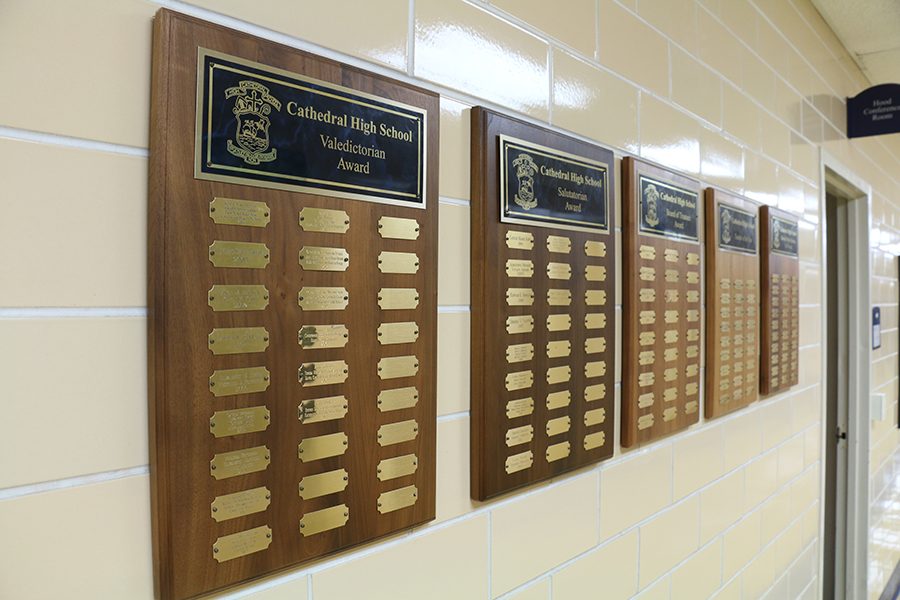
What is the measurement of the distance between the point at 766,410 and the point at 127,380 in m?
1.66

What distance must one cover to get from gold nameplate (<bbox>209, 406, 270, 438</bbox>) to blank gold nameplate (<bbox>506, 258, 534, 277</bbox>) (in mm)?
375

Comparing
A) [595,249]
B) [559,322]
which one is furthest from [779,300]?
[559,322]

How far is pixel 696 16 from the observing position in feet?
4.22

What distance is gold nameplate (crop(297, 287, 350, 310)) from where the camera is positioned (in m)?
0.55

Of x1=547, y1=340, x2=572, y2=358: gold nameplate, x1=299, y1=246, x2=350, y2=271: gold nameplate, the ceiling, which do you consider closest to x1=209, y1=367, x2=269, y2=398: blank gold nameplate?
x1=299, y1=246, x2=350, y2=271: gold nameplate

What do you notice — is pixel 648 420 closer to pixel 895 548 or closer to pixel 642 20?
pixel 642 20

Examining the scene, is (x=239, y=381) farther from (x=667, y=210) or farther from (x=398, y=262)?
(x=667, y=210)

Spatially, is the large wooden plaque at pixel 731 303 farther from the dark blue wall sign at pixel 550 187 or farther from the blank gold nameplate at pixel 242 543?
the blank gold nameplate at pixel 242 543

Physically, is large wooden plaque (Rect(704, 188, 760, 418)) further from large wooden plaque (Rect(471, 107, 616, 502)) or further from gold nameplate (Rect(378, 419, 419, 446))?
gold nameplate (Rect(378, 419, 419, 446))

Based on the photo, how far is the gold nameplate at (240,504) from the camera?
19.5 inches

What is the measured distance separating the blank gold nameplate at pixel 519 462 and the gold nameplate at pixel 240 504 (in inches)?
13.8

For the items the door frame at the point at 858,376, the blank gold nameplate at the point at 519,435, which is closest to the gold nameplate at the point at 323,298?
the blank gold nameplate at the point at 519,435

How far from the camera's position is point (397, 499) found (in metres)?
0.64

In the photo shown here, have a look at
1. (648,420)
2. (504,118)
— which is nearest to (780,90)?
(648,420)
